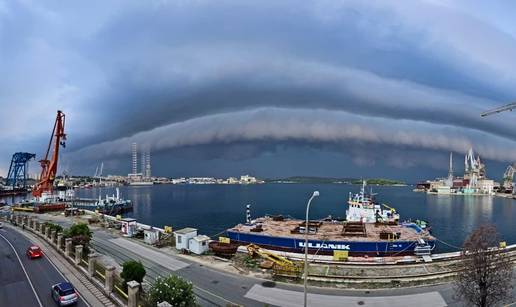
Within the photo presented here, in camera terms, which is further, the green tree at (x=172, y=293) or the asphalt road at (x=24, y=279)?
the asphalt road at (x=24, y=279)

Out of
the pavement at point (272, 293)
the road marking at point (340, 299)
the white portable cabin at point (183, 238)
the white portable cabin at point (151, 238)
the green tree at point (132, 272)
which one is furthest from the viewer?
the white portable cabin at point (151, 238)

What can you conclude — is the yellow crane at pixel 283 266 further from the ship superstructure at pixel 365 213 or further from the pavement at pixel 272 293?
the ship superstructure at pixel 365 213

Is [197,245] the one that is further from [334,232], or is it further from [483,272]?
[483,272]

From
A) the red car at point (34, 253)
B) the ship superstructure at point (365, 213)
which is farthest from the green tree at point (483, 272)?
the ship superstructure at point (365, 213)

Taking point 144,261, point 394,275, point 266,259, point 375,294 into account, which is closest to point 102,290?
point 144,261

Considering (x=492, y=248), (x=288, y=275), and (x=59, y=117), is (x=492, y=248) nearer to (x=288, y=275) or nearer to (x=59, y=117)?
(x=288, y=275)

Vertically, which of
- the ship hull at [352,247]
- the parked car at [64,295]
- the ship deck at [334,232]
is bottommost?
the ship hull at [352,247]
